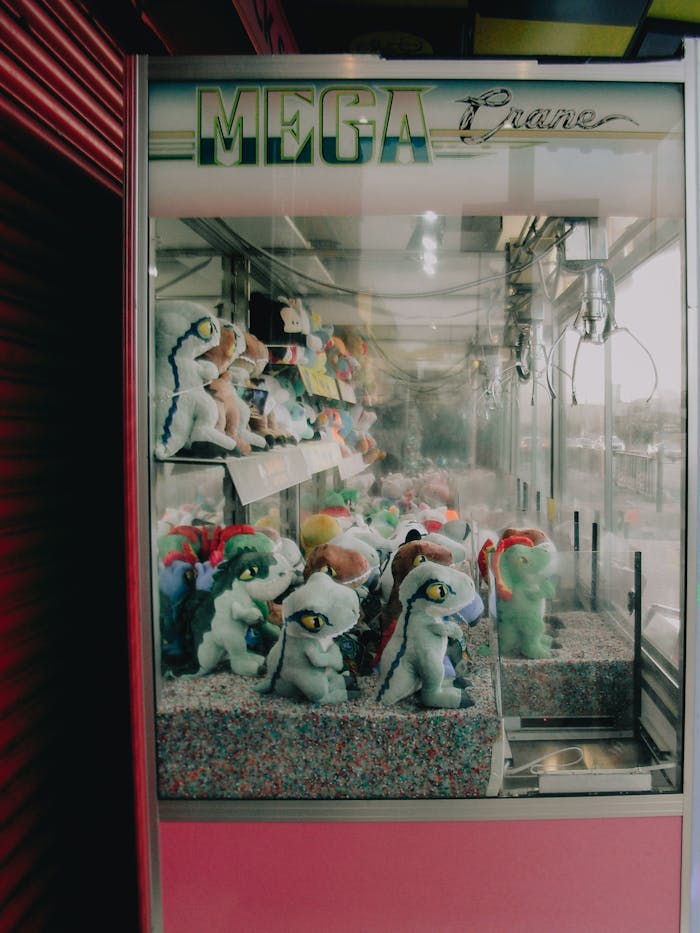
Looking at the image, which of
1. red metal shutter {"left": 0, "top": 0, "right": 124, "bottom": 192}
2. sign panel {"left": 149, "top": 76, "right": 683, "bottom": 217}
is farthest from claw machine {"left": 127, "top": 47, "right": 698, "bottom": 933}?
red metal shutter {"left": 0, "top": 0, "right": 124, "bottom": 192}

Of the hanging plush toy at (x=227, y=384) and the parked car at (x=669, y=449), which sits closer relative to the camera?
the parked car at (x=669, y=449)

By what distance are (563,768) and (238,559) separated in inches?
35.6

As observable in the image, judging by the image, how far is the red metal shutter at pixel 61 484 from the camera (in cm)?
125

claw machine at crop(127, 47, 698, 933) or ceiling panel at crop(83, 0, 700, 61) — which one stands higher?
ceiling panel at crop(83, 0, 700, 61)

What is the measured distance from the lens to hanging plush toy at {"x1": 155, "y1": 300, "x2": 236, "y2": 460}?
129 cm

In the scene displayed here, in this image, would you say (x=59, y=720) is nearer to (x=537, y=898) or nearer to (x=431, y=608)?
(x=431, y=608)

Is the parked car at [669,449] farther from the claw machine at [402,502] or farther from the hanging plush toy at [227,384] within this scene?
the hanging plush toy at [227,384]

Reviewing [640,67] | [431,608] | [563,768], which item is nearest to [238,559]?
[431,608]

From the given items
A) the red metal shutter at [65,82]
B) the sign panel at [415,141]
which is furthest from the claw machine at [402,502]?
the red metal shutter at [65,82]

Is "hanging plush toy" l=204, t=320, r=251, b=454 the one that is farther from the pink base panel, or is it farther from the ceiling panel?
the pink base panel

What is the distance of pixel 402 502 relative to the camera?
58.2 inches

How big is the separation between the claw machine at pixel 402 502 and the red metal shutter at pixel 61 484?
0.86 ft

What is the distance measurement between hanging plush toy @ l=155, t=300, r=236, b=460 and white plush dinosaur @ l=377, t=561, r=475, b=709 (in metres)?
0.59

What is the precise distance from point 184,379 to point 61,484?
42cm
